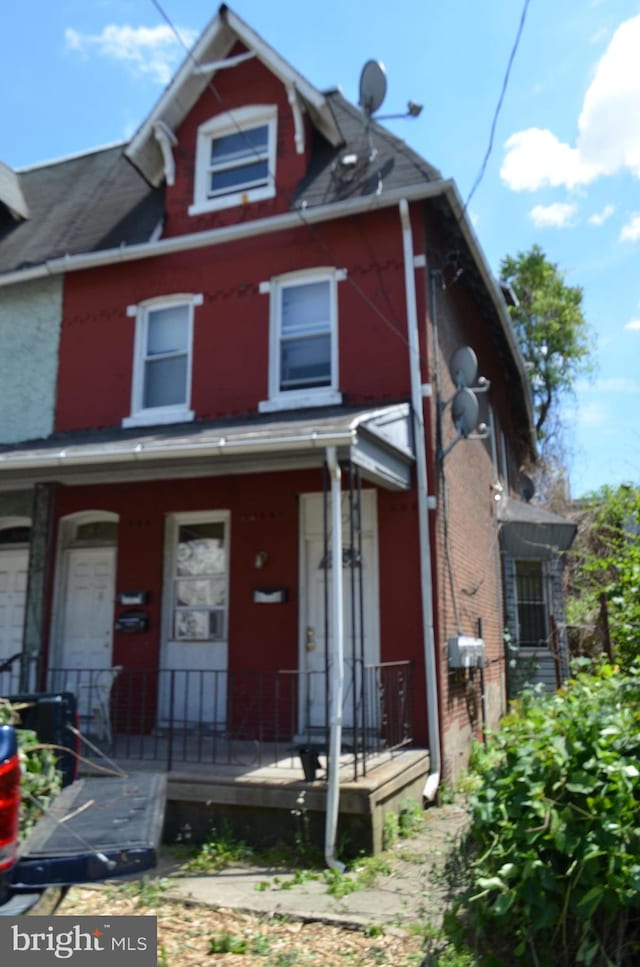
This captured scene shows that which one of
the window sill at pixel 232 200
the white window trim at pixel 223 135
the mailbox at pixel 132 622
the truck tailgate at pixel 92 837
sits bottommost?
the truck tailgate at pixel 92 837

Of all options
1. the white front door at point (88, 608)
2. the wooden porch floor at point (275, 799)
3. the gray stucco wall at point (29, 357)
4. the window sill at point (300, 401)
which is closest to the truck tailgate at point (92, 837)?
the wooden porch floor at point (275, 799)

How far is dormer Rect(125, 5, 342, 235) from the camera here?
9688 mm

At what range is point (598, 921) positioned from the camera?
3.23 meters

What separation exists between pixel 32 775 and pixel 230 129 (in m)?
9.08

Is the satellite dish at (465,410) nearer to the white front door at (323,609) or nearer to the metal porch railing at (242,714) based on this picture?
the white front door at (323,609)

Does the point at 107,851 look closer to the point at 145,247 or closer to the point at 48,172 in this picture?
the point at 145,247

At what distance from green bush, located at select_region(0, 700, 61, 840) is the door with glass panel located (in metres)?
4.78

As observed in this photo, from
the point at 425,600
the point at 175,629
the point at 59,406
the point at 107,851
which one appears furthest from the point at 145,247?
the point at 107,851

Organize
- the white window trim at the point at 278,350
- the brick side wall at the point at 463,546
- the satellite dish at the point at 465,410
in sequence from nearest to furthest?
1. the brick side wall at the point at 463,546
2. the satellite dish at the point at 465,410
3. the white window trim at the point at 278,350

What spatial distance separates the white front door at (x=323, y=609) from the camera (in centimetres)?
792

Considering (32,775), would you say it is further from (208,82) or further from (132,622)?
(208,82)

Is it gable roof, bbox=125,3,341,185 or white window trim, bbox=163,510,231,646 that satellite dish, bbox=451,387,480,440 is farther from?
gable roof, bbox=125,3,341,185

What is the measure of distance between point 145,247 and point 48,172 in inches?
207

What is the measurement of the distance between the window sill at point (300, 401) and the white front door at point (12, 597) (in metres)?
3.92
